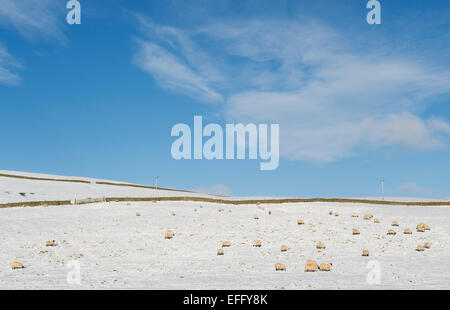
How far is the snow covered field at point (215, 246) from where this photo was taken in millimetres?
18812

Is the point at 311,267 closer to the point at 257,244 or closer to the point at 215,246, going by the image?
the point at 257,244

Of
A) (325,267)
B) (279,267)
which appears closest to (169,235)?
(279,267)

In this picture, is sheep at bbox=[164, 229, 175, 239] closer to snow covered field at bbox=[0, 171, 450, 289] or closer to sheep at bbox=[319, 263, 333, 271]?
snow covered field at bbox=[0, 171, 450, 289]

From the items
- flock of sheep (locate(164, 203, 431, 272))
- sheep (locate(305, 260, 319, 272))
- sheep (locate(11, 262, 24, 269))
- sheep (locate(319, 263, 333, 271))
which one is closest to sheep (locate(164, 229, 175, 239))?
flock of sheep (locate(164, 203, 431, 272))

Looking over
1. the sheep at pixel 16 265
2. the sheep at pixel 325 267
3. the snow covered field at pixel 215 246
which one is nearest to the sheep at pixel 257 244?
the snow covered field at pixel 215 246

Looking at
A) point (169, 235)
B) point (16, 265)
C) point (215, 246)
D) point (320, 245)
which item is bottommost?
point (16, 265)

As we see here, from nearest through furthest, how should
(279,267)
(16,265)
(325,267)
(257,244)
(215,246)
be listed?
(325,267) < (279,267) < (16,265) < (257,244) < (215,246)

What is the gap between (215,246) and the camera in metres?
27.4

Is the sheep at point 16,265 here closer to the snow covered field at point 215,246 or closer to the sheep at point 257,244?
the snow covered field at point 215,246

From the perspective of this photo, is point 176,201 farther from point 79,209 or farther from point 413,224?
point 413,224

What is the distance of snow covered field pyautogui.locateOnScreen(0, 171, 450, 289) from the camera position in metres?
18.8
